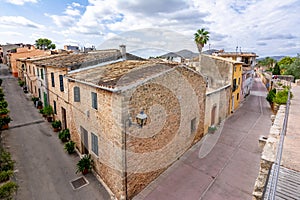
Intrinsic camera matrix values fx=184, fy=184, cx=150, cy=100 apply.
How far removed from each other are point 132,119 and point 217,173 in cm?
610

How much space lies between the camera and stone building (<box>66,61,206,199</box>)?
768 cm

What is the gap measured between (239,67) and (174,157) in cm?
1635

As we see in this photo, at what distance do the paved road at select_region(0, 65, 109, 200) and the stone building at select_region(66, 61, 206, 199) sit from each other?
1.07 meters

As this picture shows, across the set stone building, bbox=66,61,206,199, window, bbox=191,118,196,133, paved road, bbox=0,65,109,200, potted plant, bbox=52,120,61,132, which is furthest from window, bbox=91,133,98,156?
window, bbox=191,118,196,133

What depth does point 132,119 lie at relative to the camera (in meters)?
7.75

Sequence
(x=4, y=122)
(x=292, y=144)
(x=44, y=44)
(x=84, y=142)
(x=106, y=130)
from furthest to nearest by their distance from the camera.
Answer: (x=44, y=44) → (x=4, y=122) → (x=84, y=142) → (x=106, y=130) → (x=292, y=144)

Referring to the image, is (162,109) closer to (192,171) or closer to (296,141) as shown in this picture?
(192,171)

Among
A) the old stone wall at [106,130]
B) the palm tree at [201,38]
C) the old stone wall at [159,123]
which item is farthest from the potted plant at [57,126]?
the palm tree at [201,38]

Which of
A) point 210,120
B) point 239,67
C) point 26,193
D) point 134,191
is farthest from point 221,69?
point 26,193

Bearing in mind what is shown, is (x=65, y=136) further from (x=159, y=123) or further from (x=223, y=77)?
(x=223, y=77)

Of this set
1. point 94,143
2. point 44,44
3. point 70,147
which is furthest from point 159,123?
point 44,44

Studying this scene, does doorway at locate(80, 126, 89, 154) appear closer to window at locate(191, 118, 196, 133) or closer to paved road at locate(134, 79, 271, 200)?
paved road at locate(134, 79, 271, 200)

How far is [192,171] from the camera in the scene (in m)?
10.4

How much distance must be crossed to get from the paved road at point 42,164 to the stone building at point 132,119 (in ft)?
3.52
